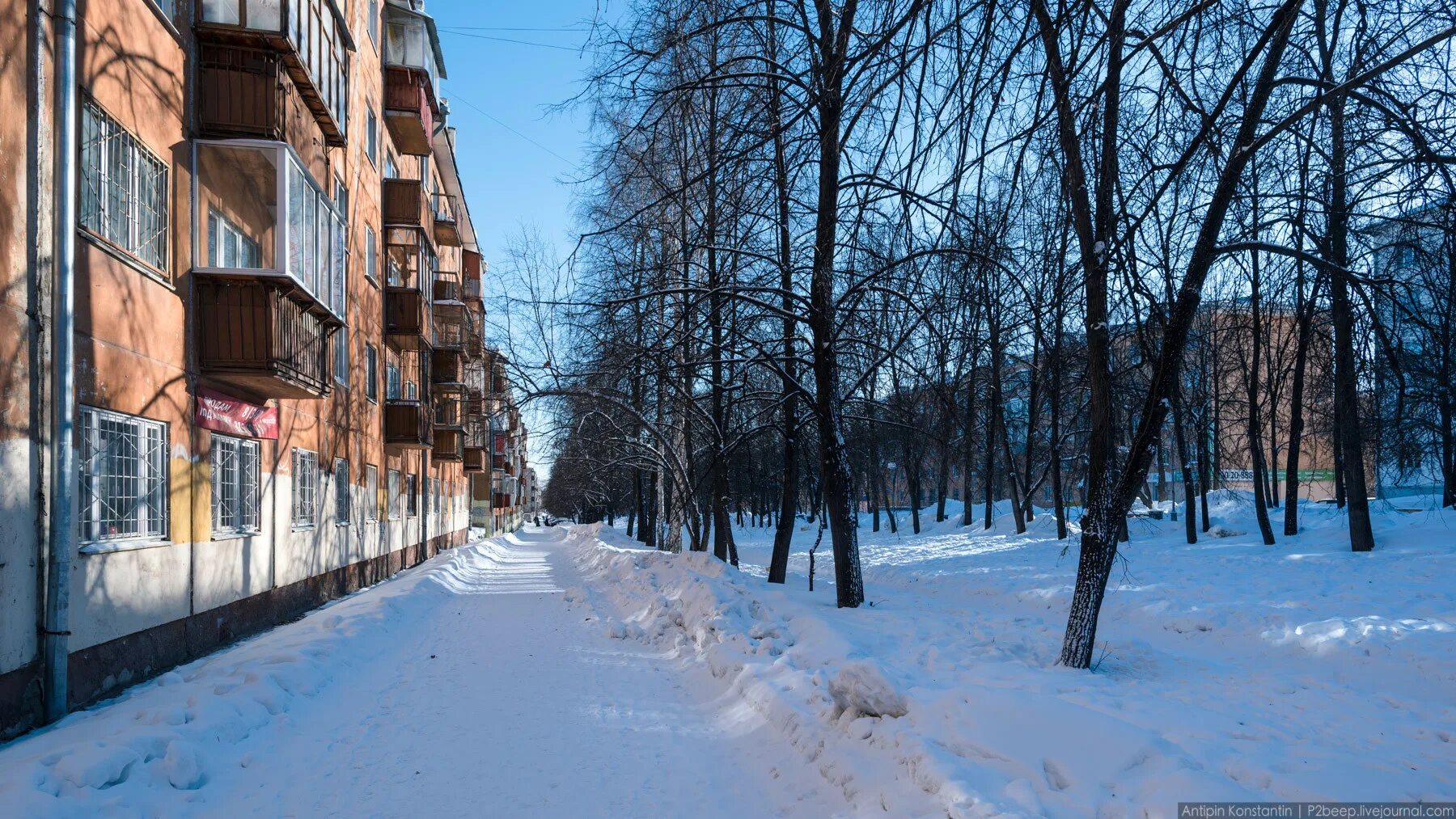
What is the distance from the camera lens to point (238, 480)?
467 inches

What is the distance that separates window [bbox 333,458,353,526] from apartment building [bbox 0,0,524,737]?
6cm

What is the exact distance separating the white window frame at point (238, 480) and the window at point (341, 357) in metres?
4.78

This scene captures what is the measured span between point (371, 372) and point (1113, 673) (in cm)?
1726

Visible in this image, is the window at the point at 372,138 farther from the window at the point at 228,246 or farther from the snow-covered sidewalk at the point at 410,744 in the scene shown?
the snow-covered sidewalk at the point at 410,744

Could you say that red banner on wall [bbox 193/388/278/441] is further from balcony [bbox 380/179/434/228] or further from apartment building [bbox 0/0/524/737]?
balcony [bbox 380/179/434/228]

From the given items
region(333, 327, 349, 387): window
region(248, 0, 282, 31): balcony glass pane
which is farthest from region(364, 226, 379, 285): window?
region(248, 0, 282, 31): balcony glass pane

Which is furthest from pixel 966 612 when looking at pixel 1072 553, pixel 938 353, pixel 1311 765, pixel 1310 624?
pixel 1311 765

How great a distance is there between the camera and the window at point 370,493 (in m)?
20.0

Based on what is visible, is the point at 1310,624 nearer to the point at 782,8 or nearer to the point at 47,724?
the point at 782,8

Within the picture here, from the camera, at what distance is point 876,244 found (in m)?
7.44

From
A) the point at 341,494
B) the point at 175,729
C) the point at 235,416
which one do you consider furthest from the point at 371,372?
the point at 175,729

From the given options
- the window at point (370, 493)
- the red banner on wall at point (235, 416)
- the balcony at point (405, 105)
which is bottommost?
the window at point (370, 493)

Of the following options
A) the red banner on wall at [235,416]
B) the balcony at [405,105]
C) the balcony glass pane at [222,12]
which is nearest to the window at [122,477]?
the red banner on wall at [235,416]

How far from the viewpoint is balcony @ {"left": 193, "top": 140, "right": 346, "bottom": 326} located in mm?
10602
